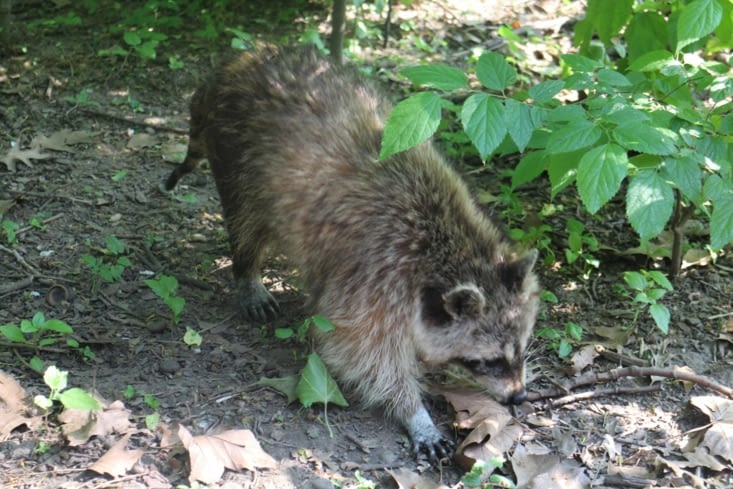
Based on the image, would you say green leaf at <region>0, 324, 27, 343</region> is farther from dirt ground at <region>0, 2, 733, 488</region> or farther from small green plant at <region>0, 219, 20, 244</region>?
small green plant at <region>0, 219, 20, 244</region>

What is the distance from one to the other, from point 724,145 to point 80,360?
328cm

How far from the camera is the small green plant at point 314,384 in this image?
4027mm

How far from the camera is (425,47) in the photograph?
24.3 feet

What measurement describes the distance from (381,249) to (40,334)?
1.78 m

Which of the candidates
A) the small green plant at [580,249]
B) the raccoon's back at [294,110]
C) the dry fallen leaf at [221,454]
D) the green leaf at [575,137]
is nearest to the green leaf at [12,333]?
the dry fallen leaf at [221,454]

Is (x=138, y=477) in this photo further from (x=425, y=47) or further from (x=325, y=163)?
(x=425, y=47)

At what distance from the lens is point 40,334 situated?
4.18 m

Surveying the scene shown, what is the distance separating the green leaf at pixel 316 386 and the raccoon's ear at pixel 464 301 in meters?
0.69

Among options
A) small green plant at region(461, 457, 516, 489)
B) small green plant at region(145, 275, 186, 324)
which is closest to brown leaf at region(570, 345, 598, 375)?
small green plant at region(461, 457, 516, 489)

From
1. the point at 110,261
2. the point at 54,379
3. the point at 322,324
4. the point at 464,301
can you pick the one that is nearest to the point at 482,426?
the point at 464,301

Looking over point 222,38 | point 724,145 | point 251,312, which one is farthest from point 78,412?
point 222,38

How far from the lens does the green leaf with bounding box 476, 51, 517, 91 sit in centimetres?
368

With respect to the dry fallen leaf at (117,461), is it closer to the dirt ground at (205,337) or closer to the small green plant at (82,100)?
the dirt ground at (205,337)

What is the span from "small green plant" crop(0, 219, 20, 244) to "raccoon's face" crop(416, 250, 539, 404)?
2624 mm
